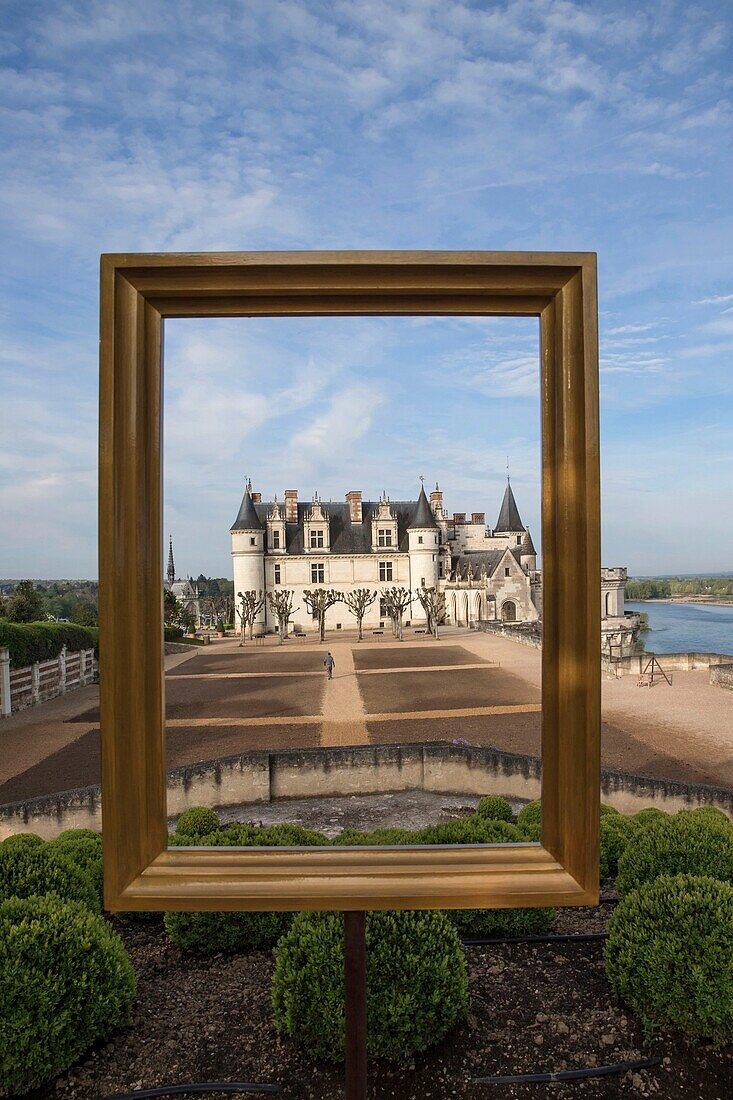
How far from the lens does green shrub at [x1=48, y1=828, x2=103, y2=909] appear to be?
409 cm

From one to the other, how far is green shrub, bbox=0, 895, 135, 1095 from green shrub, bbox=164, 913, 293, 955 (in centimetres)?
63

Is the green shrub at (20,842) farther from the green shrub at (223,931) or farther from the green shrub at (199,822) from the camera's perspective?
the green shrub at (199,822)

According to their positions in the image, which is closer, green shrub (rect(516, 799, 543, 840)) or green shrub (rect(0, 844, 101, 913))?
A: green shrub (rect(0, 844, 101, 913))

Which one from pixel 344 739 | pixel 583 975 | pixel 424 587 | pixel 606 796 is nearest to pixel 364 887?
pixel 583 975

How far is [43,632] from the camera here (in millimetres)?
18344

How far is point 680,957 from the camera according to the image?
123 inches

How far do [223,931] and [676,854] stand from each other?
2.97 meters

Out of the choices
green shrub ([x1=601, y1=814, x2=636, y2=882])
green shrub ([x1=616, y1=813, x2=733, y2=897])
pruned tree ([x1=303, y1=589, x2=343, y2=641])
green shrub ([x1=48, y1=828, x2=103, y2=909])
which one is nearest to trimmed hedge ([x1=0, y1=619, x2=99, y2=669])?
pruned tree ([x1=303, y1=589, x2=343, y2=641])

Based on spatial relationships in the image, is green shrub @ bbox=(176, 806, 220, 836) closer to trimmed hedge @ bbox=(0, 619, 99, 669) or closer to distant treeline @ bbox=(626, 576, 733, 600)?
trimmed hedge @ bbox=(0, 619, 99, 669)

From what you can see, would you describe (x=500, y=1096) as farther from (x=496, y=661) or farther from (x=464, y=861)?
(x=496, y=661)

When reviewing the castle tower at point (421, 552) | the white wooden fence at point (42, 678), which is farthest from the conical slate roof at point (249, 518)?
the castle tower at point (421, 552)

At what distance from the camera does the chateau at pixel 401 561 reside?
3131cm

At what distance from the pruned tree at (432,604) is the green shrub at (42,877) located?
23642 millimetres

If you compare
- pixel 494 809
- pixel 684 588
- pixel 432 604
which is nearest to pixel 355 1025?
pixel 494 809
